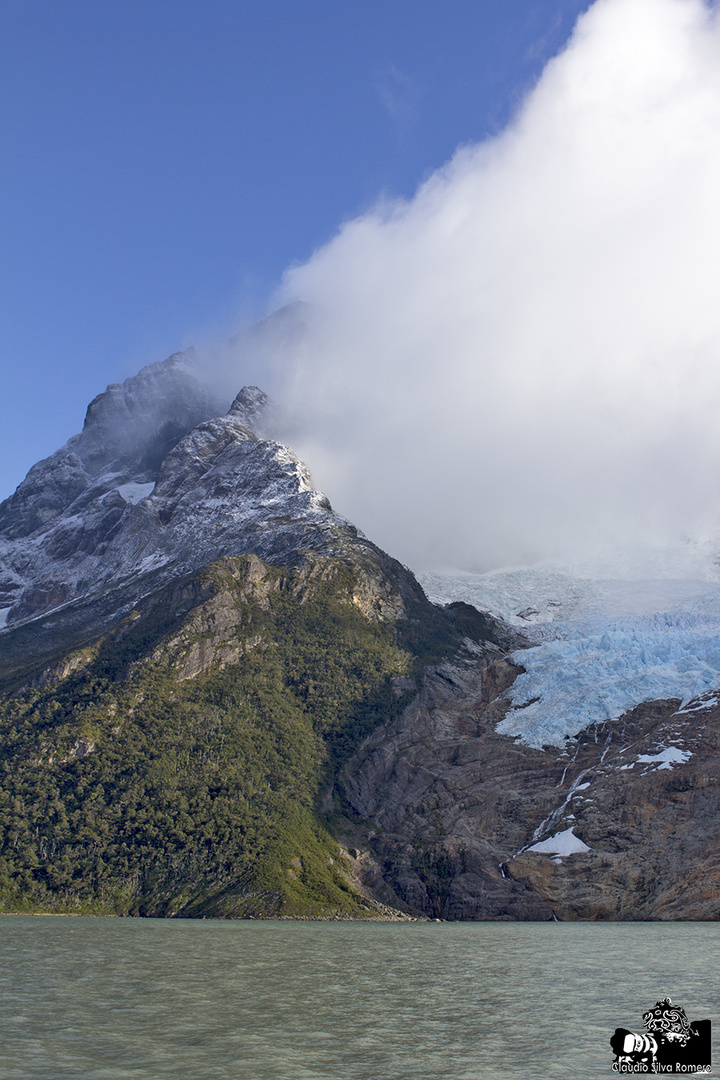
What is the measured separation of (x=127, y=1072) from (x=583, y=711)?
521ft

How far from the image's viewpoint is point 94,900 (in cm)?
14312

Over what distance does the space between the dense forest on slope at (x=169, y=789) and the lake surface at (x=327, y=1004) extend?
2176 inches

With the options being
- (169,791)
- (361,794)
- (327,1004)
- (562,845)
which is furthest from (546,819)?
(327,1004)

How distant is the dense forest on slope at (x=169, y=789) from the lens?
476 feet

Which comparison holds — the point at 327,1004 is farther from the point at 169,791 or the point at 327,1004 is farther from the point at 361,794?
the point at 361,794

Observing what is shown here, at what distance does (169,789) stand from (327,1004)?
12266cm

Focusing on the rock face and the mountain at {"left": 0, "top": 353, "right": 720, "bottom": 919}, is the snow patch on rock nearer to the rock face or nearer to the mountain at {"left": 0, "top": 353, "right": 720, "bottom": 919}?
the rock face

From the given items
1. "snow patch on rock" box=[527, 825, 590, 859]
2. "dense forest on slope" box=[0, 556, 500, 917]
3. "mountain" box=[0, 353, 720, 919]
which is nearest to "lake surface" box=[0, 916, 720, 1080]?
"mountain" box=[0, 353, 720, 919]

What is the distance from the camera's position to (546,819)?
527 ft

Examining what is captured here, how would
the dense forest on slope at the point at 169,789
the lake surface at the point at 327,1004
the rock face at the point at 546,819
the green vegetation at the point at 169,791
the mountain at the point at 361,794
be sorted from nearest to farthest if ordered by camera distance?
the lake surface at the point at 327,1004
the rock face at the point at 546,819
the mountain at the point at 361,794
the green vegetation at the point at 169,791
the dense forest on slope at the point at 169,789

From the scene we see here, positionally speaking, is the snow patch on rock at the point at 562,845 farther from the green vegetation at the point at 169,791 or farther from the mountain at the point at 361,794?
the green vegetation at the point at 169,791

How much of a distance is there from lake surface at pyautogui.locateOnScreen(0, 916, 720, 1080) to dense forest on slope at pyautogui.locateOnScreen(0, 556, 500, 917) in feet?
181

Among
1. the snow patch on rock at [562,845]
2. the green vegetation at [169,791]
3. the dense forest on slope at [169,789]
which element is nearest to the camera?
the green vegetation at [169,791]

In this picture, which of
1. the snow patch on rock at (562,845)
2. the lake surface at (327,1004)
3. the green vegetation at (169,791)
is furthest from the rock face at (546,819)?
the lake surface at (327,1004)
